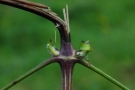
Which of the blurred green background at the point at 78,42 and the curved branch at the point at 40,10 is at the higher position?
the curved branch at the point at 40,10

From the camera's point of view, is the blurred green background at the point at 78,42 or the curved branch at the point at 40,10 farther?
the blurred green background at the point at 78,42

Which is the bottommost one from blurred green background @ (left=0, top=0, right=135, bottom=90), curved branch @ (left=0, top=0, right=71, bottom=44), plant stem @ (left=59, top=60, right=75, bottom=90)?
blurred green background @ (left=0, top=0, right=135, bottom=90)

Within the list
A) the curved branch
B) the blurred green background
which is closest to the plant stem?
the curved branch

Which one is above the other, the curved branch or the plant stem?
the curved branch

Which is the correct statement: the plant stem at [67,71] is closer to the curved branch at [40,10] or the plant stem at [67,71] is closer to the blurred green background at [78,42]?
the curved branch at [40,10]

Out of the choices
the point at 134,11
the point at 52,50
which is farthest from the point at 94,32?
the point at 52,50

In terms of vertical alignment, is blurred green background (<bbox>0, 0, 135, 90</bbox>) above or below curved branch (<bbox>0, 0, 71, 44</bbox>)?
below

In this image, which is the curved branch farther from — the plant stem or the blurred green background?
the blurred green background

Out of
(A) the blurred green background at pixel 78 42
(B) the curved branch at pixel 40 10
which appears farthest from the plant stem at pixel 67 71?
(A) the blurred green background at pixel 78 42

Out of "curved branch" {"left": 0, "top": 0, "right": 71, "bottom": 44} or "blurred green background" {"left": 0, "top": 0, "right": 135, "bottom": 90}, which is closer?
"curved branch" {"left": 0, "top": 0, "right": 71, "bottom": 44}

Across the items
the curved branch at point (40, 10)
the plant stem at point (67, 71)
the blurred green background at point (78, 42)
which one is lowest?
the blurred green background at point (78, 42)
